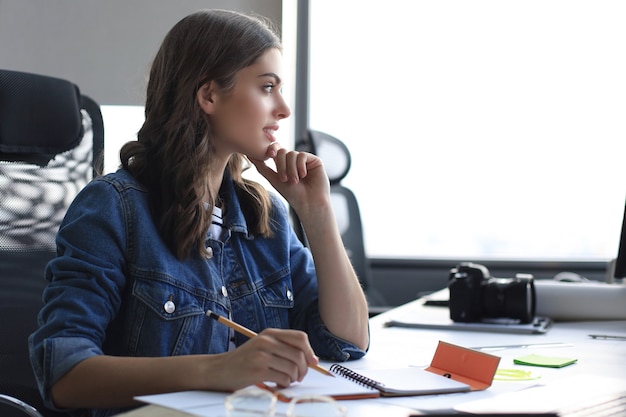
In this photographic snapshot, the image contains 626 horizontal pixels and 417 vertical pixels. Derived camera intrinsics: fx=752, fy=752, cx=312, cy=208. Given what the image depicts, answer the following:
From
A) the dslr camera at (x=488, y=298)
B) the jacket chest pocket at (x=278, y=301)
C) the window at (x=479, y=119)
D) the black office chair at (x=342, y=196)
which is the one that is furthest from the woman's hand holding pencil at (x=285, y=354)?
the window at (x=479, y=119)

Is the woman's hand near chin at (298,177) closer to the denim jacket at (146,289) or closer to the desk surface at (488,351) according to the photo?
the denim jacket at (146,289)

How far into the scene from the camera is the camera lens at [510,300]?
186 centimetres

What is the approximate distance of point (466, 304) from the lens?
1872mm

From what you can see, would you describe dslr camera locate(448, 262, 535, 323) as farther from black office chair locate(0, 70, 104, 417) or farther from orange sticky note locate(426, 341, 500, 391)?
black office chair locate(0, 70, 104, 417)

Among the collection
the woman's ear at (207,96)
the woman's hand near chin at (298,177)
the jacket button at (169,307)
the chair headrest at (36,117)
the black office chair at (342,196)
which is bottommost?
the black office chair at (342,196)

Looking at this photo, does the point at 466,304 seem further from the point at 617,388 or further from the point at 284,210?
the point at 617,388

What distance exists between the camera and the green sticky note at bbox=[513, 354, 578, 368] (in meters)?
1.35

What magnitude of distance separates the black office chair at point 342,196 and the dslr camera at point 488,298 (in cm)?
96

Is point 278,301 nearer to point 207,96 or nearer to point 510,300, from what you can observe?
point 207,96

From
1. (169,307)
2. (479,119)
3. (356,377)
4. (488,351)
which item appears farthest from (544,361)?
(479,119)

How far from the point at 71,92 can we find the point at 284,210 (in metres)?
0.54

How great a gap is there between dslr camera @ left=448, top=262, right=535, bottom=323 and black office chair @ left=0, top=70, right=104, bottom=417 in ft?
3.04

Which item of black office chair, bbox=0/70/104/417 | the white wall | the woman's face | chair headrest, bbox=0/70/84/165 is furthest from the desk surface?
the white wall

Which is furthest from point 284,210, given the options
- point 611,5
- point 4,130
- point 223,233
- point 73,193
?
point 611,5
